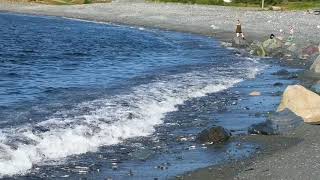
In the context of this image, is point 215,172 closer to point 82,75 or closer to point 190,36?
point 82,75

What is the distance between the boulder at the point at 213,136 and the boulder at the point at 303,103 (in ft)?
8.25

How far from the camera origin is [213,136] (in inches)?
601

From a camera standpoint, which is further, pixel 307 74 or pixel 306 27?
pixel 306 27

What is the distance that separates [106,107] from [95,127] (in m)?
3.13

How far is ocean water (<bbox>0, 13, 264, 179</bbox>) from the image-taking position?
43.8 feet

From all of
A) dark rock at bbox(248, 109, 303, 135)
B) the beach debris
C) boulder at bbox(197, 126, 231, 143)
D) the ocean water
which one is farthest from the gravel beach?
the beach debris

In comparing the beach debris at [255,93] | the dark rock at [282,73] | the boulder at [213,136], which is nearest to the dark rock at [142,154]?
the boulder at [213,136]

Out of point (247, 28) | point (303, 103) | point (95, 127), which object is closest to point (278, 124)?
point (303, 103)

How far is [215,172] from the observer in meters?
12.4

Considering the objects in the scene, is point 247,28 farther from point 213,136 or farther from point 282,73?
point 213,136

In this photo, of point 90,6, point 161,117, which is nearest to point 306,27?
point 161,117

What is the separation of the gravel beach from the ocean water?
3.70ft

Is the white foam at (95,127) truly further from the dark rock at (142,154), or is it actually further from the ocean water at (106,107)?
the dark rock at (142,154)

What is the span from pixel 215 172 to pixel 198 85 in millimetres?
12660
